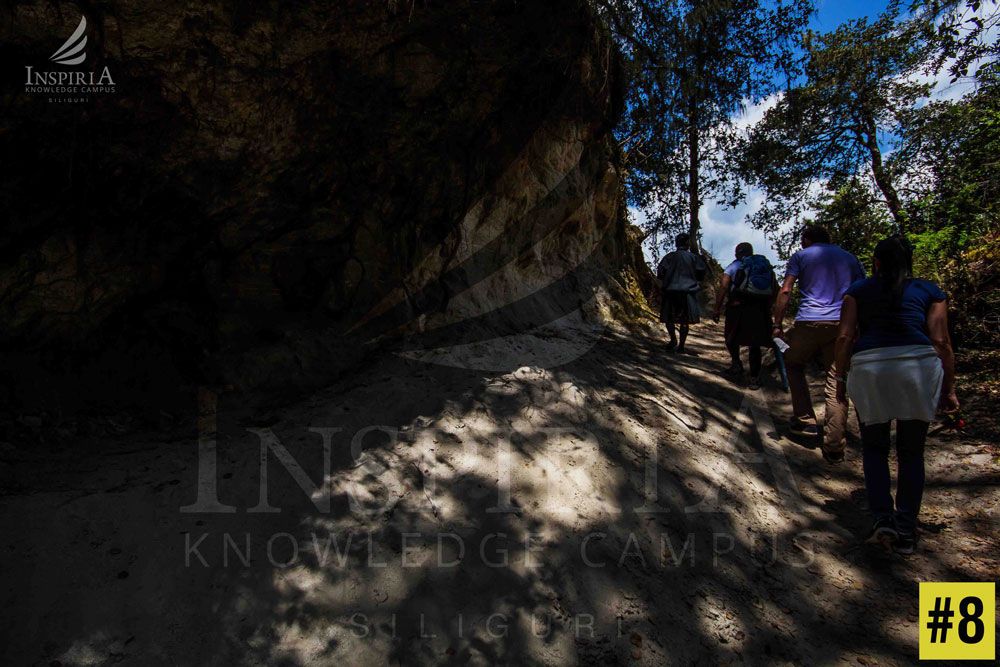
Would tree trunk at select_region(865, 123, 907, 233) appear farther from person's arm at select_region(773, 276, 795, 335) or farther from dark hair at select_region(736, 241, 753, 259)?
person's arm at select_region(773, 276, 795, 335)

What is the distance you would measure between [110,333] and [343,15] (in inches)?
119

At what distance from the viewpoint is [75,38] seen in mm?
3338

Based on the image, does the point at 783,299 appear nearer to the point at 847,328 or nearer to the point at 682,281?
the point at 847,328

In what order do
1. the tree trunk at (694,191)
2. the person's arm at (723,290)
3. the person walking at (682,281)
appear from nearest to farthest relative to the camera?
1. the person's arm at (723,290)
2. the person walking at (682,281)
3. the tree trunk at (694,191)

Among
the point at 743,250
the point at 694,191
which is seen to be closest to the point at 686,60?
the point at 743,250

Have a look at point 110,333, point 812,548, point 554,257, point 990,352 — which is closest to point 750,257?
point 990,352

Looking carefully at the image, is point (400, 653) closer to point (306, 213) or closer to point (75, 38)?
point (306, 213)

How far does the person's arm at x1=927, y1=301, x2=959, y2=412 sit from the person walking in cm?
435

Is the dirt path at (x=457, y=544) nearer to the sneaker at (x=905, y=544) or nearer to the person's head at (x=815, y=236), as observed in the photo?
the sneaker at (x=905, y=544)

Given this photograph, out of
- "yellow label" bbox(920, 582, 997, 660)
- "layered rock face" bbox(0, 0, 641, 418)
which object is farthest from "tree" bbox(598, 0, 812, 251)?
"yellow label" bbox(920, 582, 997, 660)

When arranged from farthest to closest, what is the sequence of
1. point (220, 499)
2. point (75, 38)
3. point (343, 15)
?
point (343, 15)
point (75, 38)
point (220, 499)

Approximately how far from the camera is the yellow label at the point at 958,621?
2627mm

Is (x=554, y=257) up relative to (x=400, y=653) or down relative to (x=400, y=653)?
up

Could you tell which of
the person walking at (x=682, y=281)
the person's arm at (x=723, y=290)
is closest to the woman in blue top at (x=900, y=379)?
the person's arm at (x=723, y=290)
